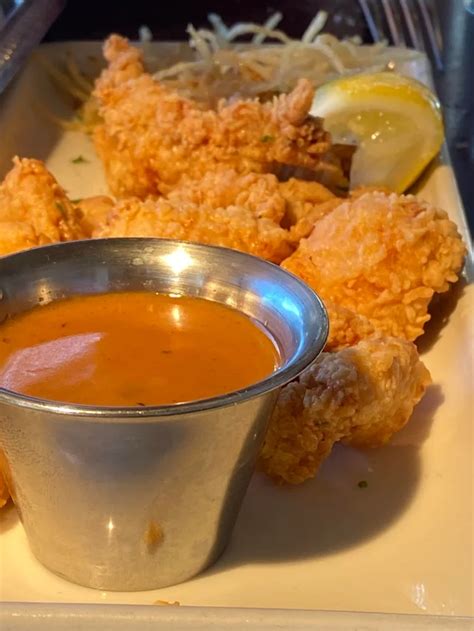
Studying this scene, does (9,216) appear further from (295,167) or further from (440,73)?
(440,73)

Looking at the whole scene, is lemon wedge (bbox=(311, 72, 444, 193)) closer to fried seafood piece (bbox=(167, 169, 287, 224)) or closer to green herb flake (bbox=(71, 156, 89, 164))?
fried seafood piece (bbox=(167, 169, 287, 224))

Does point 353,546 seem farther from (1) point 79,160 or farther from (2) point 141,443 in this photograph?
(1) point 79,160

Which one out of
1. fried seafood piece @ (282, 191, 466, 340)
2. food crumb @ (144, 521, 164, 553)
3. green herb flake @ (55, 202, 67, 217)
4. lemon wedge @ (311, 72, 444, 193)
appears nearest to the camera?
food crumb @ (144, 521, 164, 553)

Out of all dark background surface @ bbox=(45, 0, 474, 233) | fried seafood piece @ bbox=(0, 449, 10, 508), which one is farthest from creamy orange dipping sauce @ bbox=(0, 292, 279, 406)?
dark background surface @ bbox=(45, 0, 474, 233)

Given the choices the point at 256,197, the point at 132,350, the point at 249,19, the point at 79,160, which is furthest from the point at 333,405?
the point at 249,19

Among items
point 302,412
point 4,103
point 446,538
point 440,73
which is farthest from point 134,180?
point 440,73

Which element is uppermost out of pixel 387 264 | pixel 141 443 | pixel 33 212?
pixel 141 443

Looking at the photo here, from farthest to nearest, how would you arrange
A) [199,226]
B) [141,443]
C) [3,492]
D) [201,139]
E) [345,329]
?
[201,139]
[199,226]
[345,329]
[3,492]
[141,443]
